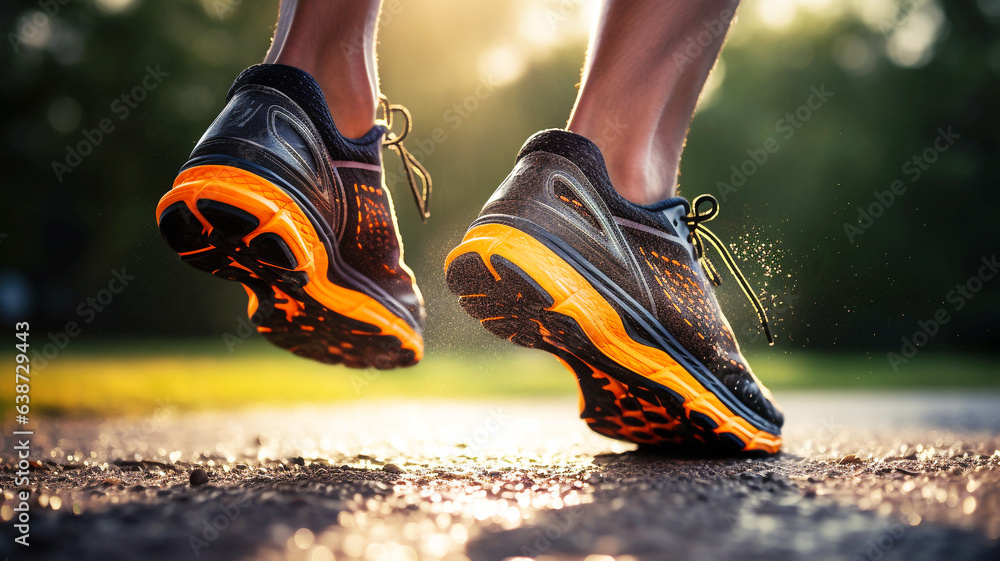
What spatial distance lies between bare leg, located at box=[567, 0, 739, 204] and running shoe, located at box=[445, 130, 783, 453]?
8cm

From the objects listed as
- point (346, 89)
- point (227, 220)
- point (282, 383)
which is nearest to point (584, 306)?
point (227, 220)

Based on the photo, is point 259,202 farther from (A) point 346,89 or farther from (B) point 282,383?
(B) point 282,383

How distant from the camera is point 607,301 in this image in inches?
46.6

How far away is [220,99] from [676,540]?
1318 cm

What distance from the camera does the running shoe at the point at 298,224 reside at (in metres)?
1.13

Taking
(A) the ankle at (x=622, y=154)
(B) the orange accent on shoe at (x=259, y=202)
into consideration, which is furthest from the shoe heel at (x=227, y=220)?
(A) the ankle at (x=622, y=154)

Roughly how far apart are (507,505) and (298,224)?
665 millimetres

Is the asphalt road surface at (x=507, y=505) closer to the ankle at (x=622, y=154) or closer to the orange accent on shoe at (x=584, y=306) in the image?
the orange accent on shoe at (x=584, y=306)

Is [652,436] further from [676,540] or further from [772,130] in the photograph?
[772,130]

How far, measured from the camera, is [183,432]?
7.26 ft

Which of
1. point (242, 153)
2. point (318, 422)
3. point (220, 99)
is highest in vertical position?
point (220, 99)

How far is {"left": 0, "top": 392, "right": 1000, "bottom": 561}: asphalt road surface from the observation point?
1.99 feet

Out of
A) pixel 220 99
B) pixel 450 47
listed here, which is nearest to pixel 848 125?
pixel 450 47

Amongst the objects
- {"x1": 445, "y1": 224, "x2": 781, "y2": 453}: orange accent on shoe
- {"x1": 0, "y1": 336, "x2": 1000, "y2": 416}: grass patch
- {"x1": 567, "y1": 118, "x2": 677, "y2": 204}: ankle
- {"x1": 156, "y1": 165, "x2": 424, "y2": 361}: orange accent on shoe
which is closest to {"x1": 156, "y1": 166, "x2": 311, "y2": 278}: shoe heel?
{"x1": 156, "y1": 165, "x2": 424, "y2": 361}: orange accent on shoe
